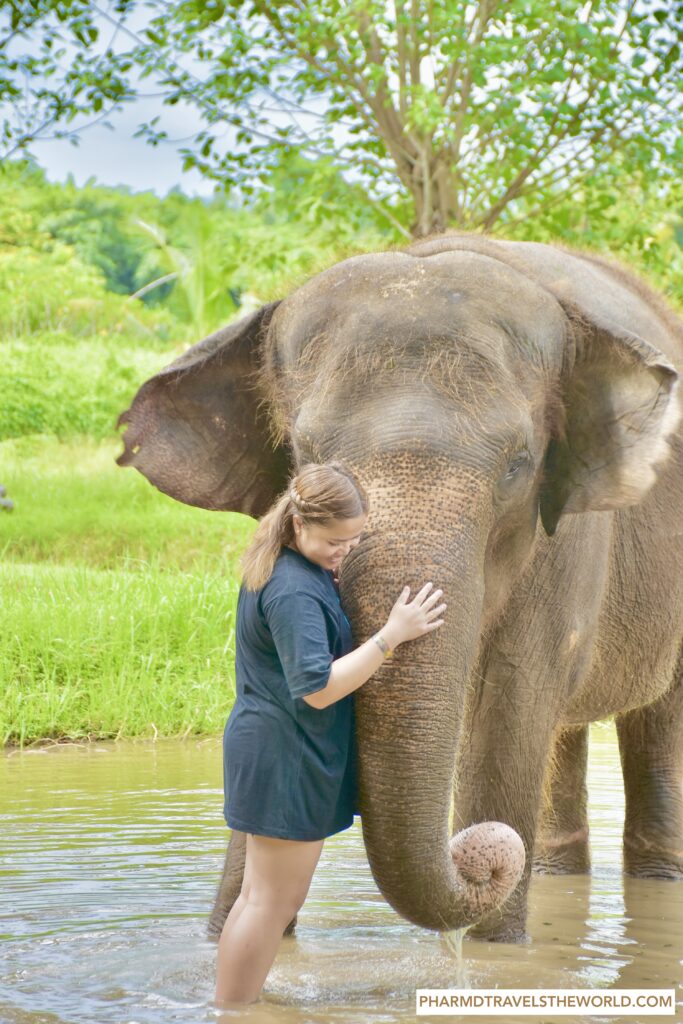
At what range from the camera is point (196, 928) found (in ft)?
16.7

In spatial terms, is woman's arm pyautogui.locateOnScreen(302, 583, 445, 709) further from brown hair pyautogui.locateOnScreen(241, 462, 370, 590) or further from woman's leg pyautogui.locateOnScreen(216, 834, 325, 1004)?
woman's leg pyautogui.locateOnScreen(216, 834, 325, 1004)

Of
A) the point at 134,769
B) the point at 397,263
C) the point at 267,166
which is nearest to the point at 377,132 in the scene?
the point at 267,166

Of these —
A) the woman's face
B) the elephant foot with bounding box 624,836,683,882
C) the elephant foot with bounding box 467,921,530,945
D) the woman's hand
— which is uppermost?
the woman's face

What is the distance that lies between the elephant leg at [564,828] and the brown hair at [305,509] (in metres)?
2.91

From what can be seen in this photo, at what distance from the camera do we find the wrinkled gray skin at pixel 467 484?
3508mm

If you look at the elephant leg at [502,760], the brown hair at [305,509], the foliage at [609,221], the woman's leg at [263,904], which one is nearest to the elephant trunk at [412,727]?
the brown hair at [305,509]

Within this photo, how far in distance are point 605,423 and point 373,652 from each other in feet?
4.67

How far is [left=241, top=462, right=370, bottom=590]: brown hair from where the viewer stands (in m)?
3.42

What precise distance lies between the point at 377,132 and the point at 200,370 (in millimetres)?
8419

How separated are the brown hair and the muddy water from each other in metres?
1.16

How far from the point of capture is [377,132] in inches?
502

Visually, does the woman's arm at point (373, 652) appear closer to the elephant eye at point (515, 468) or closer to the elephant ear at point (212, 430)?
the elephant eye at point (515, 468)

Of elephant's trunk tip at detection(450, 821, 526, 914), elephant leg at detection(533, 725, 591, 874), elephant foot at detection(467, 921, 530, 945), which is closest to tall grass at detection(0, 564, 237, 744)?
elephant leg at detection(533, 725, 591, 874)

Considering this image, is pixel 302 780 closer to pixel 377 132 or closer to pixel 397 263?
pixel 397 263
